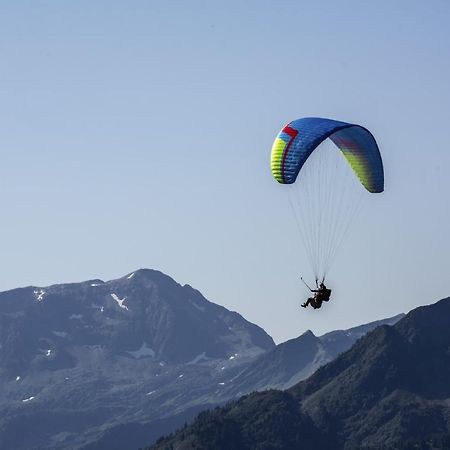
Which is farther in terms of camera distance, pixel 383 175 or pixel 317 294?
pixel 383 175

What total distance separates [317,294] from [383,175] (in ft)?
69.3

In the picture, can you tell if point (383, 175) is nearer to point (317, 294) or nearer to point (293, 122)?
point (293, 122)

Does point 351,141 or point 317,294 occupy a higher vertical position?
point 351,141

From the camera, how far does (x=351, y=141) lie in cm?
14488

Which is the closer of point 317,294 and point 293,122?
point 317,294

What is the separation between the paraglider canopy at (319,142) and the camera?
455ft

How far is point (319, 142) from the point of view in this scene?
138m

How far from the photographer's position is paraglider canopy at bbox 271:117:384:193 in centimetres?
13862

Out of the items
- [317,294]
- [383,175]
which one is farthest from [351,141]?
[317,294]

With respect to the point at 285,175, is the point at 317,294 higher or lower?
lower

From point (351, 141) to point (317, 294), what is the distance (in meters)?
22.3

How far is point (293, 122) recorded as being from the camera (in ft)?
474

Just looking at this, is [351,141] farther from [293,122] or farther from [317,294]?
[317,294]

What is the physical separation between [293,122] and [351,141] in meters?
7.07
